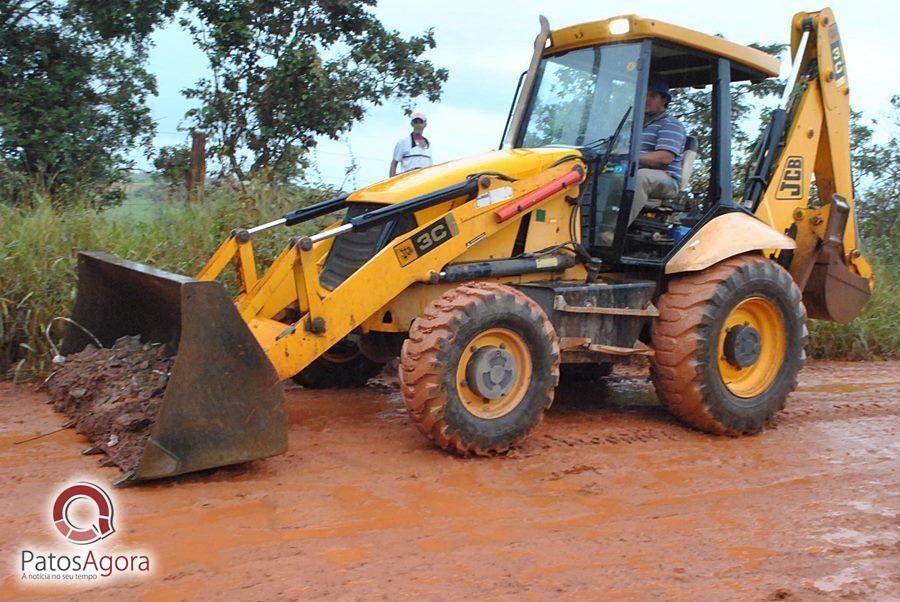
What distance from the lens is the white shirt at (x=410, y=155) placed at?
8812mm

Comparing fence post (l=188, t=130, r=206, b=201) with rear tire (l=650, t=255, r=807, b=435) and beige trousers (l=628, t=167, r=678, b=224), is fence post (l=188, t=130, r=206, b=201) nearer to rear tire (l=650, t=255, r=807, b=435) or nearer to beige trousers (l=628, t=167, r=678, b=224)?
beige trousers (l=628, t=167, r=678, b=224)

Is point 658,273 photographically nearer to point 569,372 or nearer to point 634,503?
point 569,372

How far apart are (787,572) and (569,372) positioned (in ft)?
12.1

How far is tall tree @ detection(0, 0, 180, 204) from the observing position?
902cm

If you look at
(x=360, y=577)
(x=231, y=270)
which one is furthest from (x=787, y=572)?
(x=231, y=270)

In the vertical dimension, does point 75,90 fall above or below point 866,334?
above

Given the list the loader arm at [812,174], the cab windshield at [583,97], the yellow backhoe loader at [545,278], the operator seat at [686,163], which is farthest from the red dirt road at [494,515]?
the cab windshield at [583,97]

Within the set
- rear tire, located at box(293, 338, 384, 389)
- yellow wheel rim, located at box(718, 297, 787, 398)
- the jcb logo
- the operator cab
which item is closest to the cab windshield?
the operator cab

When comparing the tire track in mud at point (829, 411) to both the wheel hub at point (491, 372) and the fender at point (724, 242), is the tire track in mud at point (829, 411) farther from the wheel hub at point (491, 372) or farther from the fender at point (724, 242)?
the wheel hub at point (491, 372)

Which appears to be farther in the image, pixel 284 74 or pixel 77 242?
pixel 284 74

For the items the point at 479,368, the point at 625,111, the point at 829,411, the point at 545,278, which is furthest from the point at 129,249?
the point at 829,411

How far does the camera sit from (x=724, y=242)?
576cm

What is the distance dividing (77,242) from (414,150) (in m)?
3.37

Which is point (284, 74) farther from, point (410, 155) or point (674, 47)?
point (674, 47)
